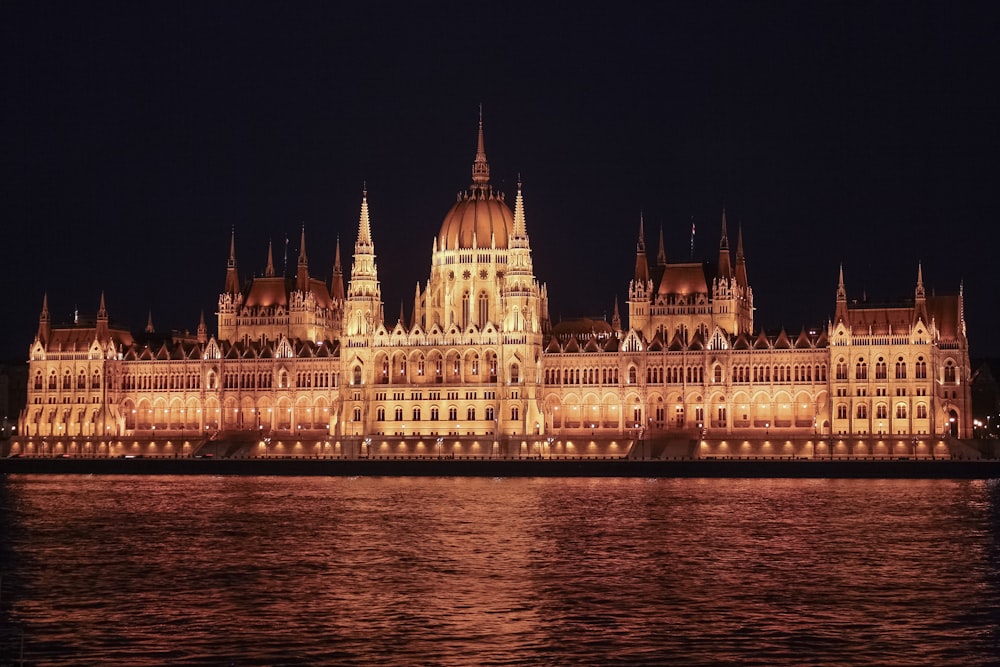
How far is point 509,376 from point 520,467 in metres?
14.5

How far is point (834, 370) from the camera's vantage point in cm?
13288

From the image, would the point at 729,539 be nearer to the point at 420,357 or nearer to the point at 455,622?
the point at 455,622

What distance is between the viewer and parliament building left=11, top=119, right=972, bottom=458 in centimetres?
13225

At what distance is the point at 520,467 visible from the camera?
12719 cm

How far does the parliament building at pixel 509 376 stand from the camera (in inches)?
5207

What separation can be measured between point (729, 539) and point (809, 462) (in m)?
52.4

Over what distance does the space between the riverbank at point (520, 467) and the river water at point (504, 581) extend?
956 inches

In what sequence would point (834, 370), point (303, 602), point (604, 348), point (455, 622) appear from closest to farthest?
point (455, 622)
point (303, 602)
point (834, 370)
point (604, 348)

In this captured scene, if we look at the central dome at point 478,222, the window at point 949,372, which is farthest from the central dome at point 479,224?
the window at point 949,372

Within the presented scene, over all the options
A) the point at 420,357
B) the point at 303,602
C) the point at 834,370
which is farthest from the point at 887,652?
the point at 420,357

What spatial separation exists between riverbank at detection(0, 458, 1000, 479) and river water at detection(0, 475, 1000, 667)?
79.7 feet

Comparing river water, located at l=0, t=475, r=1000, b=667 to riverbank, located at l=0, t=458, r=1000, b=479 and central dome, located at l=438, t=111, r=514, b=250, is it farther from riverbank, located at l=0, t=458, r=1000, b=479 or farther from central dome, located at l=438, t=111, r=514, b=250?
central dome, located at l=438, t=111, r=514, b=250

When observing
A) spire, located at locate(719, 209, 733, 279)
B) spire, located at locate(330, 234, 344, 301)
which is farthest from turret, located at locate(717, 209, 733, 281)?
spire, located at locate(330, 234, 344, 301)

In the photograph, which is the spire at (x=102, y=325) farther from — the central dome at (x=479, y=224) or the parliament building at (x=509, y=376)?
the central dome at (x=479, y=224)
